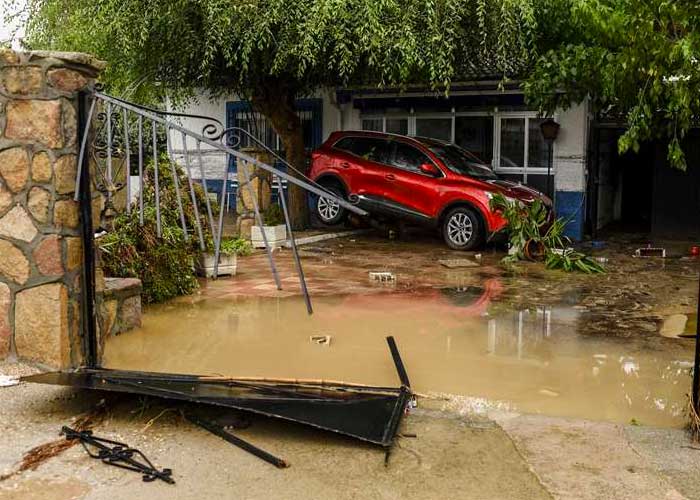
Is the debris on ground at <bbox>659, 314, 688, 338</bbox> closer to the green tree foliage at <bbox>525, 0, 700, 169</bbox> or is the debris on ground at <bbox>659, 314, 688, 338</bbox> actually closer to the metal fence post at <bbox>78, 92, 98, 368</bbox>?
the green tree foliage at <bbox>525, 0, 700, 169</bbox>

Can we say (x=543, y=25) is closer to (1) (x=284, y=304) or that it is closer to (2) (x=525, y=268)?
(2) (x=525, y=268)

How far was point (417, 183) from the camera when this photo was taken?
13312mm

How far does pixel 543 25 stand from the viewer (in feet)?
41.7

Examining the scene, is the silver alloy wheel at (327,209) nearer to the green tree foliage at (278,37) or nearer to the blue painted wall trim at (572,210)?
the green tree foliage at (278,37)

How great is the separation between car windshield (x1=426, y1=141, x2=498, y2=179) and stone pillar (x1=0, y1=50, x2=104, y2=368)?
8.78 meters

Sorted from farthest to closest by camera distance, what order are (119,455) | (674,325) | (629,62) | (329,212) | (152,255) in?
(329,212) → (152,255) → (629,62) → (674,325) → (119,455)

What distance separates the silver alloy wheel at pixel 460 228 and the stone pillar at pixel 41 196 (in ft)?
27.6

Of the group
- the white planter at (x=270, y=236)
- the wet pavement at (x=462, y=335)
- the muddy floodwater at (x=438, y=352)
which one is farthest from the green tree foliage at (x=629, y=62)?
the white planter at (x=270, y=236)

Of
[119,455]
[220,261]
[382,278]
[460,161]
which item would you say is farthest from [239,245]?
[119,455]

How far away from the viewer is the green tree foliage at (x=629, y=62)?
7172mm

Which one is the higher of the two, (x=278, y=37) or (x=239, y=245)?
(x=278, y=37)

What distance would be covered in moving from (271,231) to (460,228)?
299 centimetres

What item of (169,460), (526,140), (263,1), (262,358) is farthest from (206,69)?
(169,460)

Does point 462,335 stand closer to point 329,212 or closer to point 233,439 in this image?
point 233,439
